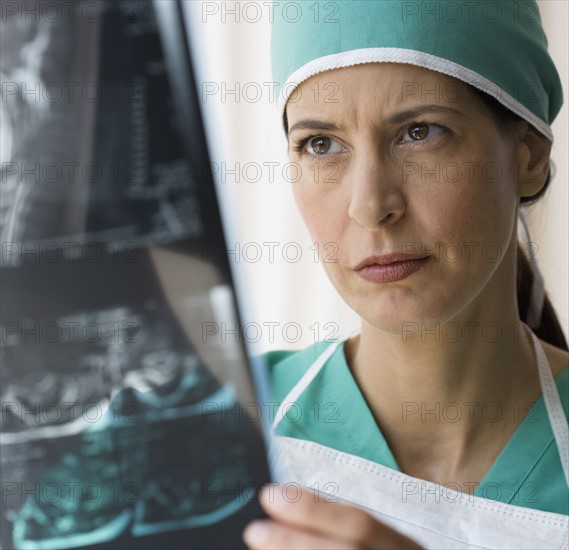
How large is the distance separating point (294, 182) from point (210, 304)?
443 millimetres

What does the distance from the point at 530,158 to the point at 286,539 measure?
590 millimetres

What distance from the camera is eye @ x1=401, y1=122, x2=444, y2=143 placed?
775 mm

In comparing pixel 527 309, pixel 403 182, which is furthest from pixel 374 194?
pixel 527 309

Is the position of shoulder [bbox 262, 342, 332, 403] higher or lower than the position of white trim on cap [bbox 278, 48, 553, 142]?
lower

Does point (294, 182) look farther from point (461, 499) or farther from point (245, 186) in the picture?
point (245, 186)

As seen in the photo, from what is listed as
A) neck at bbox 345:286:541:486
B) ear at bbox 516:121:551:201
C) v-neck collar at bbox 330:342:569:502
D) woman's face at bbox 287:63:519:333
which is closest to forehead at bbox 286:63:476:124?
woman's face at bbox 287:63:519:333

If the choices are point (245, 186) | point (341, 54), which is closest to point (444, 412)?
point (341, 54)

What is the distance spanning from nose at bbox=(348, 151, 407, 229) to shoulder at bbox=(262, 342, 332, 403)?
326 millimetres

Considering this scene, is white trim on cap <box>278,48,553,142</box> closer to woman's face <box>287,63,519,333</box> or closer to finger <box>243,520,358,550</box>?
woman's face <box>287,63,519,333</box>

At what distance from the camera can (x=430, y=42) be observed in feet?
2.55

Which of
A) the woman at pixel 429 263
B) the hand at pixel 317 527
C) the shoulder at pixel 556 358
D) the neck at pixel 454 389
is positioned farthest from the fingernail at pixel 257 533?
the shoulder at pixel 556 358

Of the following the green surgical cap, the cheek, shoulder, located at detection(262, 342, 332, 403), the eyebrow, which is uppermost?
the green surgical cap

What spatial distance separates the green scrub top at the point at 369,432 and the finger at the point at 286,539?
1.55 ft

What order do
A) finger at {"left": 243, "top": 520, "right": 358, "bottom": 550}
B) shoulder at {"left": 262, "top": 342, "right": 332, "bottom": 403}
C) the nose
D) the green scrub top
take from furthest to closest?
shoulder at {"left": 262, "top": 342, "right": 332, "bottom": 403}, the green scrub top, the nose, finger at {"left": 243, "top": 520, "right": 358, "bottom": 550}
